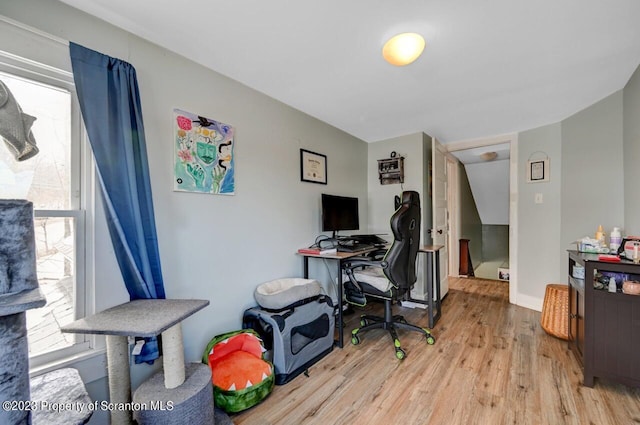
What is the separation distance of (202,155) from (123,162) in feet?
1.64

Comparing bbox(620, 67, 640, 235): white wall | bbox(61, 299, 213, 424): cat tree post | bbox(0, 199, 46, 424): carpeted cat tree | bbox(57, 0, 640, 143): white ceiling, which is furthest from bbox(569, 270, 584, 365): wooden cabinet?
bbox(0, 199, 46, 424): carpeted cat tree

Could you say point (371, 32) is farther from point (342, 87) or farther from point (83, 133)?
point (83, 133)

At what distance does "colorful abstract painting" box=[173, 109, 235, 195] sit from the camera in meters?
1.64

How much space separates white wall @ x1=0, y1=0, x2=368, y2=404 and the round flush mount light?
3.73 ft

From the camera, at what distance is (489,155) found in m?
4.04

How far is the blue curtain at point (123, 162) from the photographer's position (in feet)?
4.07

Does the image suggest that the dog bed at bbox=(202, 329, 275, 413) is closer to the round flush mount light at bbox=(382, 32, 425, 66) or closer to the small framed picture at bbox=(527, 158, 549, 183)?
the round flush mount light at bbox=(382, 32, 425, 66)

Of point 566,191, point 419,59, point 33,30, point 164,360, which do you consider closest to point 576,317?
point 566,191

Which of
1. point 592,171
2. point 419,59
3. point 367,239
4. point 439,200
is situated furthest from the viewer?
point 439,200

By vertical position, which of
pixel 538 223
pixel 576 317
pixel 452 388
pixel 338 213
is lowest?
pixel 452 388

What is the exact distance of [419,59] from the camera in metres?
1.68

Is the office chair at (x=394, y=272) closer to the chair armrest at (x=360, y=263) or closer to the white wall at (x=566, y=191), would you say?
the chair armrest at (x=360, y=263)

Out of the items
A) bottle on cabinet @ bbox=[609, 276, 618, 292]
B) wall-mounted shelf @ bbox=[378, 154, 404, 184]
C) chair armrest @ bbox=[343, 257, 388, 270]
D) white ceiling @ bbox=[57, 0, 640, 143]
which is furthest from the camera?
wall-mounted shelf @ bbox=[378, 154, 404, 184]

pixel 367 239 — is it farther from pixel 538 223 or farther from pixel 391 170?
pixel 538 223
